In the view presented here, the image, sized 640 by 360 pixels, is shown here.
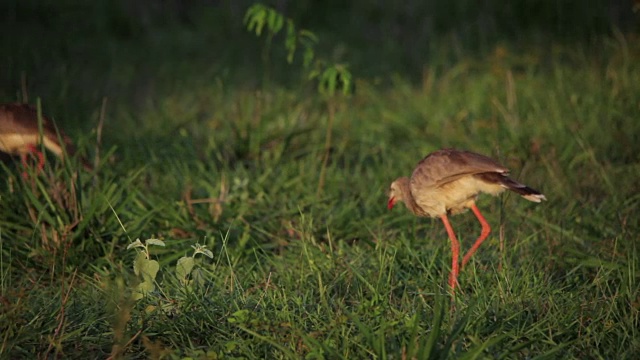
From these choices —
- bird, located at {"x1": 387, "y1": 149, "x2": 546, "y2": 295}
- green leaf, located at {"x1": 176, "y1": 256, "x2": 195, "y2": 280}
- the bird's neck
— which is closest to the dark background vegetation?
the bird's neck

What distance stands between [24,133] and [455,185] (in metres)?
2.32

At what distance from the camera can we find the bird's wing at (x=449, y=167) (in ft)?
12.6

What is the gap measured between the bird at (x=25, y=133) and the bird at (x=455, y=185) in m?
1.81

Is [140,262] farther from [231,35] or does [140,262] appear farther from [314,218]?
[231,35]

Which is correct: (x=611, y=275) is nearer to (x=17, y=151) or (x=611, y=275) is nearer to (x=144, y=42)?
(x=17, y=151)

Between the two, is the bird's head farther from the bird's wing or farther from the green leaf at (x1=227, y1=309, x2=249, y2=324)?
the green leaf at (x1=227, y1=309, x2=249, y2=324)

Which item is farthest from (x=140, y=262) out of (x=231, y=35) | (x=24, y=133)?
(x=231, y=35)

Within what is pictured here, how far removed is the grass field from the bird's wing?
0.30 m

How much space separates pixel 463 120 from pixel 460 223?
1926 mm

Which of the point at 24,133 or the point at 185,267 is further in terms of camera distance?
the point at 24,133

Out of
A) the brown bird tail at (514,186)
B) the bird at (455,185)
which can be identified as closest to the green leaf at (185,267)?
the bird at (455,185)

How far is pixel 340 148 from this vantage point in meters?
5.92

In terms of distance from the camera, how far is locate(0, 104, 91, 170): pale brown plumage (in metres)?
4.82

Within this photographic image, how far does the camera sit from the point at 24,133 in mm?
4840
